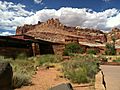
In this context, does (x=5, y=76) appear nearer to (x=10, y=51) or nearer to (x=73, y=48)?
(x=10, y=51)

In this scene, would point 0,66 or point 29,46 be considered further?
point 29,46

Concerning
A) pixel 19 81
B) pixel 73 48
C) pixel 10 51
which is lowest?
pixel 19 81

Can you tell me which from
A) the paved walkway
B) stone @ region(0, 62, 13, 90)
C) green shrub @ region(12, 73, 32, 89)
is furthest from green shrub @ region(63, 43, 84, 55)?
stone @ region(0, 62, 13, 90)

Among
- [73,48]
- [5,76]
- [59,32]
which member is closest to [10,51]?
[73,48]

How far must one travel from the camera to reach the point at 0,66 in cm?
571

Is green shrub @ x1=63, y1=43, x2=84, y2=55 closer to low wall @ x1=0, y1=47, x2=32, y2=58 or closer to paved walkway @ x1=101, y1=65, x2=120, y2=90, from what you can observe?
low wall @ x1=0, y1=47, x2=32, y2=58

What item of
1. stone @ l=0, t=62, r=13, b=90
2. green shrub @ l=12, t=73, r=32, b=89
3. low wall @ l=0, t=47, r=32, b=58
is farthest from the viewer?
low wall @ l=0, t=47, r=32, b=58

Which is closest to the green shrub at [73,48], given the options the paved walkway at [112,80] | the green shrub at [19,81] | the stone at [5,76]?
the paved walkway at [112,80]

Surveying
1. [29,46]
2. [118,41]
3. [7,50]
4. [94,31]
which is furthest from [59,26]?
[7,50]

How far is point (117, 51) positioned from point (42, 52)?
2269 centimetres

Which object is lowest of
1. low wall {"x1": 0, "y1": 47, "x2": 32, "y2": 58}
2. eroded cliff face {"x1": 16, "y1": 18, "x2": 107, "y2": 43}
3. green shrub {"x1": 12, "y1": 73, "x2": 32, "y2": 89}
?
green shrub {"x1": 12, "y1": 73, "x2": 32, "y2": 89}

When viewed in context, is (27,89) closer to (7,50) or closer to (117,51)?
(7,50)

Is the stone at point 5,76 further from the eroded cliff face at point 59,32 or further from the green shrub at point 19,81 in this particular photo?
the eroded cliff face at point 59,32

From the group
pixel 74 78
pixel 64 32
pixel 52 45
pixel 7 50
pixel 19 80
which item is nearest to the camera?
pixel 19 80
